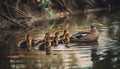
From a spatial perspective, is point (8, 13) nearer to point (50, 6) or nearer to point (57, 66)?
point (50, 6)

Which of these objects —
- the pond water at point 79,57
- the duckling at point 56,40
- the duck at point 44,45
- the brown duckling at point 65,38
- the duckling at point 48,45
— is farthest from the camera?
the brown duckling at point 65,38

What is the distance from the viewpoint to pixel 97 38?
12.1 metres

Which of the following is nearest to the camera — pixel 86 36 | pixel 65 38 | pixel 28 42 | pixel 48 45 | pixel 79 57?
pixel 79 57

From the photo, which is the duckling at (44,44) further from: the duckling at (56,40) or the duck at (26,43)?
the duck at (26,43)

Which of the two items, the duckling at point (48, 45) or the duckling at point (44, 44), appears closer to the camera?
the duckling at point (48, 45)

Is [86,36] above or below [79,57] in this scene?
above

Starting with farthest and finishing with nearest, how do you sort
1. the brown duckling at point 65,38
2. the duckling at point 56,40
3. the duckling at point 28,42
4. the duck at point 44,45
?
the brown duckling at point 65,38 → the duckling at point 56,40 → the duckling at point 28,42 → the duck at point 44,45

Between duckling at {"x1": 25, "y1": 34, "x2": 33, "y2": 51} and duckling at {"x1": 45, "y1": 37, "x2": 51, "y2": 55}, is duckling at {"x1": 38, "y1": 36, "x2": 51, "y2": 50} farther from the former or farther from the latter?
duckling at {"x1": 25, "y1": 34, "x2": 33, "y2": 51}

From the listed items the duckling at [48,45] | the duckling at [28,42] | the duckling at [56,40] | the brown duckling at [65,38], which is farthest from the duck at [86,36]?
the duckling at [28,42]

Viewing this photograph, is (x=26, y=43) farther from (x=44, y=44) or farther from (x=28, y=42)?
(x=44, y=44)

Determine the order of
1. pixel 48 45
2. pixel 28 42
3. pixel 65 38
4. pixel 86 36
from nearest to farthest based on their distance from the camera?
1. pixel 48 45
2. pixel 28 42
3. pixel 65 38
4. pixel 86 36

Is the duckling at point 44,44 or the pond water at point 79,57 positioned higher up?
the duckling at point 44,44

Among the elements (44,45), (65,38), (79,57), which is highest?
(65,38)

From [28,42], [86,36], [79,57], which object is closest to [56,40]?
[28,42]
